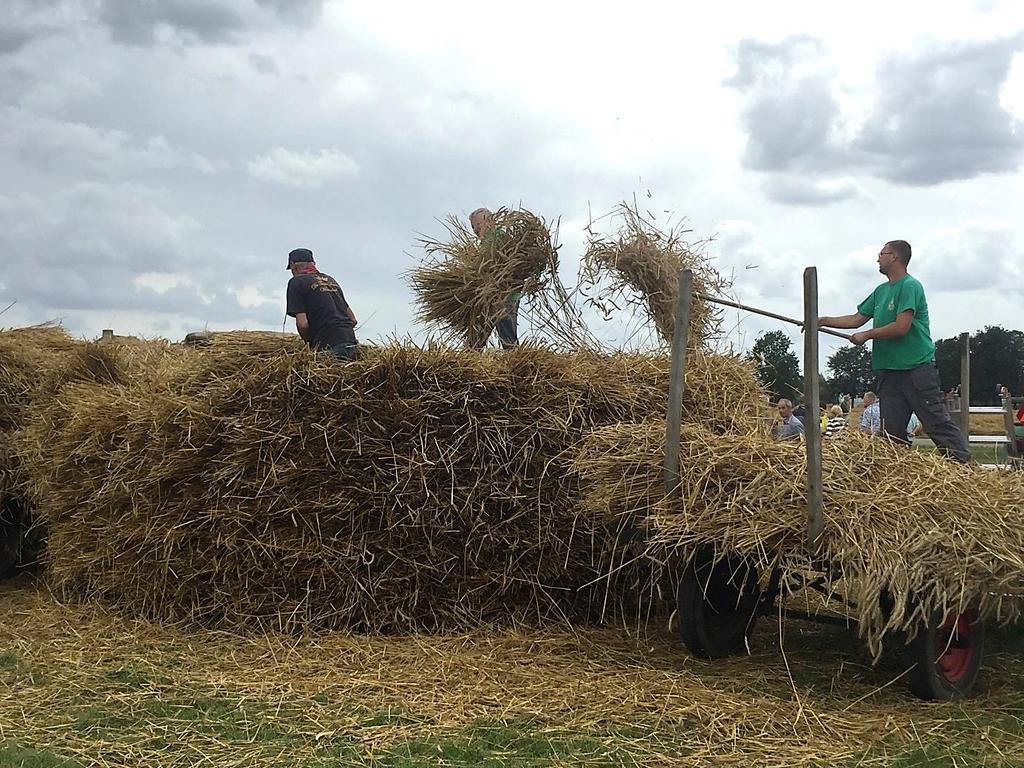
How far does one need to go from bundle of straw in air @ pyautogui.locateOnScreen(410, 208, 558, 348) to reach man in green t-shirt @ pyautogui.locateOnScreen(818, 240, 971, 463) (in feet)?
7.33

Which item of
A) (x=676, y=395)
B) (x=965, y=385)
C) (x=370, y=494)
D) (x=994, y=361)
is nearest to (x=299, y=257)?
(x=370, y=494)

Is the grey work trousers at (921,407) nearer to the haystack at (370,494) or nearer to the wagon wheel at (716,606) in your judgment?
the wagon wheel at (716,606)

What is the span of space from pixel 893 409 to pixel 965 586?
6.87 ft

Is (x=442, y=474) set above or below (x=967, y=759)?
above

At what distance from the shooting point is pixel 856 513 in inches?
154

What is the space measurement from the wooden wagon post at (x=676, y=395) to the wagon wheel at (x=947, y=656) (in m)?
Result: 1.22

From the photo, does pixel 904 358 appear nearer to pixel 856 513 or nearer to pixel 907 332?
pixel 907 332

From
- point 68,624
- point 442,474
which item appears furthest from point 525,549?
point 68,624

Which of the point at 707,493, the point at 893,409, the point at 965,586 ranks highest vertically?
the point at 893,409

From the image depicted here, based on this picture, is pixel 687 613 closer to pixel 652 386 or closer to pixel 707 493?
pixel 707 493

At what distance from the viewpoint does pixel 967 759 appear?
11.5 feet

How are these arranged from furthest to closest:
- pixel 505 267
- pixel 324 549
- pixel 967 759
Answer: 1. pixel 505 267
2. pixel 324 549
3. pixel 967 759

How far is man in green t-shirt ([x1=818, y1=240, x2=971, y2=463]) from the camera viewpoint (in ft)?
17.8

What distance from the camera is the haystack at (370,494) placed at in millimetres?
5504
